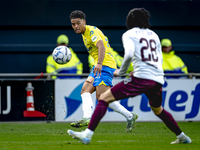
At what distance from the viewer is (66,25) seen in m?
13.5

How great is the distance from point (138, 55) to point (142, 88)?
1.36ft

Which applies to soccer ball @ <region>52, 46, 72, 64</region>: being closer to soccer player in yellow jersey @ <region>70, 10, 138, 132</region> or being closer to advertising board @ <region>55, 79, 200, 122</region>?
soccer player in yellow jersey @ <region>70, 10, 138, 132</region>

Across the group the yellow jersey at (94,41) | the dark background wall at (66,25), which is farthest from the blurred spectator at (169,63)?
the yellow jersey at (94,41)

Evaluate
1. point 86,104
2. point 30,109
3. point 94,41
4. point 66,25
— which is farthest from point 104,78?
point 66,25

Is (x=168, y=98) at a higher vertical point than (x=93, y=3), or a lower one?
lower

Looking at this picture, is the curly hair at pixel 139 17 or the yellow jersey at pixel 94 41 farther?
the yellow jersey at pixel 94 41

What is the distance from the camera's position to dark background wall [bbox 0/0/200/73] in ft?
44.0

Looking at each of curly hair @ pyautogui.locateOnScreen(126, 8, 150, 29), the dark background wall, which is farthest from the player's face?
the dark background wall

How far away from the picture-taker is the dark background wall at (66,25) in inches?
528

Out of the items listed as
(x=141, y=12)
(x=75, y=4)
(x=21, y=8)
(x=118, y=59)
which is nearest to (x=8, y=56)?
(x=21, y=8)

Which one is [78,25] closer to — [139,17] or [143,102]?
[139,17]

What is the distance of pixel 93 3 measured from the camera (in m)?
13.6

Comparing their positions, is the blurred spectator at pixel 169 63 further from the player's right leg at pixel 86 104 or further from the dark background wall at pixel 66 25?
the player's right leg at pixel 86 104

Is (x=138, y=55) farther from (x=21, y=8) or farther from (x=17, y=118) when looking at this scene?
(x=21, y=8)
